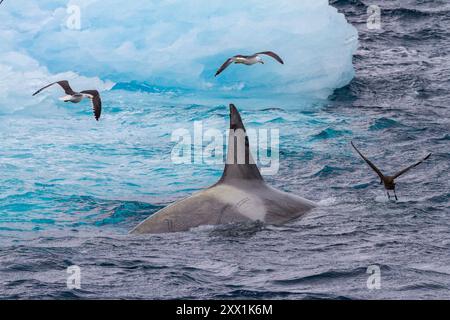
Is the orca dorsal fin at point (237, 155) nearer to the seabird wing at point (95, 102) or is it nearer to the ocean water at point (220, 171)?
the ocean water at point (220, 171)

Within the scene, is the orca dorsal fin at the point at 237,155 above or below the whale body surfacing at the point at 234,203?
above

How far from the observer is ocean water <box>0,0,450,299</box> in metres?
9.16

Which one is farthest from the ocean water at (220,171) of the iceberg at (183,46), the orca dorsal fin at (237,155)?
the orca dorsal fin at (237,155)

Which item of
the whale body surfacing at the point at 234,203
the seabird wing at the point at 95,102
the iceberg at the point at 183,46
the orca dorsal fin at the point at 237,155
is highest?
the iceberg at the point at 183,46

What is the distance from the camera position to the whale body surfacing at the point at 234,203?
10.9 meters

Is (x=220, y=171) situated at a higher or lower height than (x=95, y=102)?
lower

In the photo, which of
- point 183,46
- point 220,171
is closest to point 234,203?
point 220,171

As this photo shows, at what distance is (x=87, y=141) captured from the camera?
2027cm

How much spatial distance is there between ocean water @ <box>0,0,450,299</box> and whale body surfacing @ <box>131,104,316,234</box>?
0.63 feet

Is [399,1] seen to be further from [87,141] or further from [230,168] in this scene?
[230,168]

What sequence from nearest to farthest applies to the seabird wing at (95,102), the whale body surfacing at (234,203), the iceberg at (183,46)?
the whale body surfacing at (234,203) → the seabird wing at (95,102) → the iceberg at (183,46)

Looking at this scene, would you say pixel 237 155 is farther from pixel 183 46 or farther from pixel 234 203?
pixel 183 46

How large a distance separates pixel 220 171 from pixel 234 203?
711 cm

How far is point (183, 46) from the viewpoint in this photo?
80.9ft
